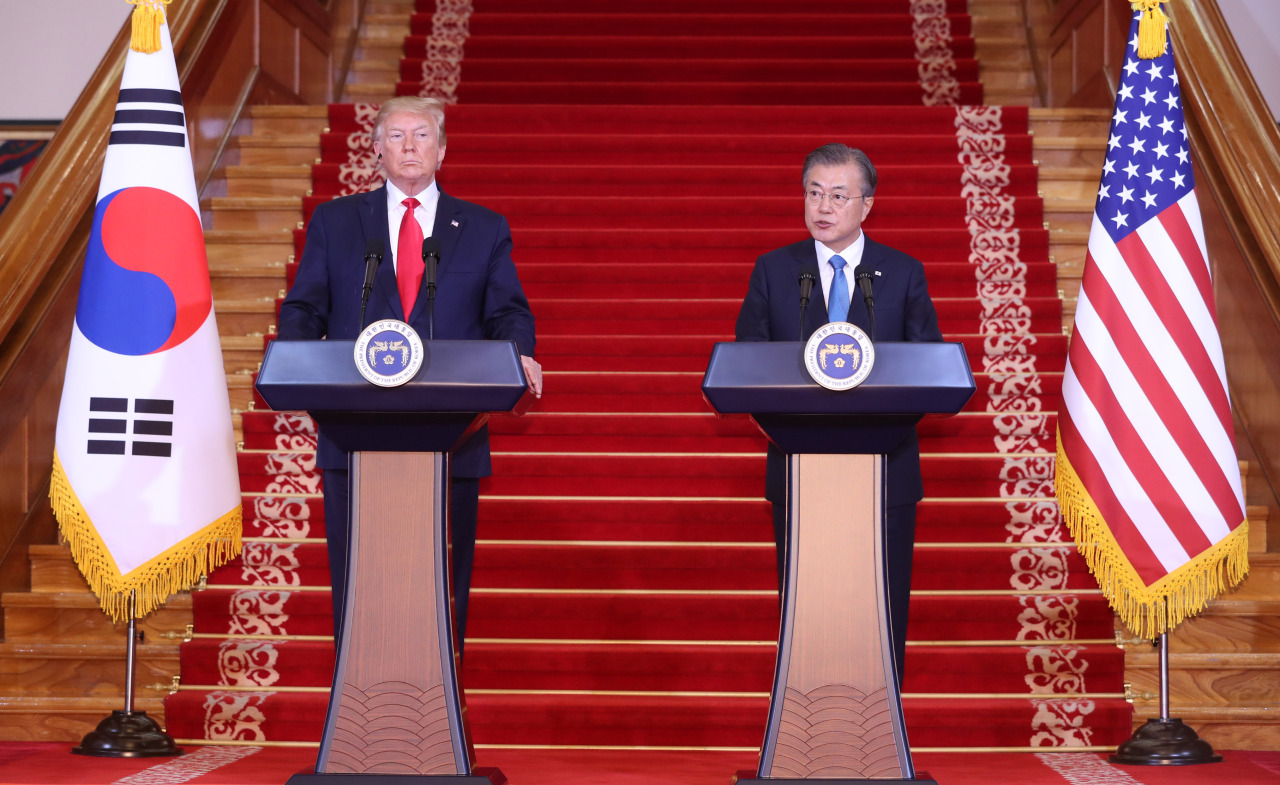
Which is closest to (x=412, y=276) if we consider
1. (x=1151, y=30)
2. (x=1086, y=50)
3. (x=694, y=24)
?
(x=1151, y=30)

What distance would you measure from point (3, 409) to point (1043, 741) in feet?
10.7

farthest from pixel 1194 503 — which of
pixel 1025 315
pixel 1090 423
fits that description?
pixel 1025 315

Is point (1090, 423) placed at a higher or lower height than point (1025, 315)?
lower

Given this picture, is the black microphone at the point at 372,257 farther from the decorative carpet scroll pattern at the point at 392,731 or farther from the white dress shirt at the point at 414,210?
the decorative carpet scroll pattern at the point at 392,731

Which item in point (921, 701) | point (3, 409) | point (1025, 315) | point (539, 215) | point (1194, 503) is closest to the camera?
point (1194, 503)

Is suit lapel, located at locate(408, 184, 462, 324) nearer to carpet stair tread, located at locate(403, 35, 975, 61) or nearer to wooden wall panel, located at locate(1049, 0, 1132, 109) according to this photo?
wooden wall panel, located at locate(1049, 0, 1132, 109)

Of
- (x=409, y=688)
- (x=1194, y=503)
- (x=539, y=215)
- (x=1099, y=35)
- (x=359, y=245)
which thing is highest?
(x=1099, y=35)

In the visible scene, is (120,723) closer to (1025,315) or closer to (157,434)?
(157,434)

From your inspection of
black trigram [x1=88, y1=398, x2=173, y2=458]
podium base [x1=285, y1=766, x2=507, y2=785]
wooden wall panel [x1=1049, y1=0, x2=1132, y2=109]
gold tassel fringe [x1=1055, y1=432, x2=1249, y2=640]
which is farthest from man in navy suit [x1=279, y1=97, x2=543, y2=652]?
wooden wall panel [x1=1049, y1=0, x2=1132, y2=109]

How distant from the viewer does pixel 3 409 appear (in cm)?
416

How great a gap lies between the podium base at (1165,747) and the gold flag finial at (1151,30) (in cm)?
181

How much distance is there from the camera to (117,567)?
3566 mm

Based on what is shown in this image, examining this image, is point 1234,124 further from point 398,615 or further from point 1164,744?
point 398,615

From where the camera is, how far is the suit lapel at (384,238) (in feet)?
9.69
